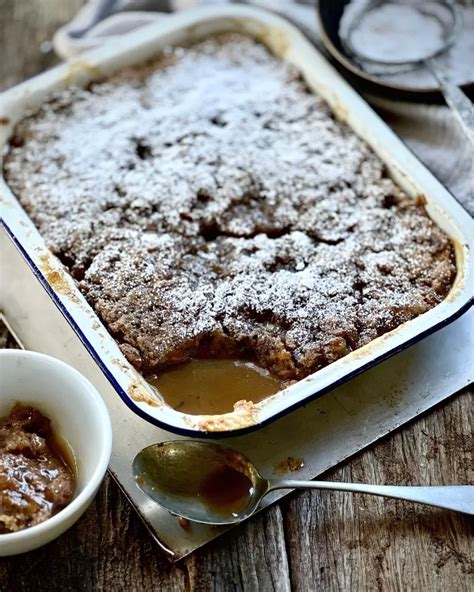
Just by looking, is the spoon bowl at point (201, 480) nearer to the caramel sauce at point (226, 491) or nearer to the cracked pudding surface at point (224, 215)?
the caramel sauce at point (226, 491)

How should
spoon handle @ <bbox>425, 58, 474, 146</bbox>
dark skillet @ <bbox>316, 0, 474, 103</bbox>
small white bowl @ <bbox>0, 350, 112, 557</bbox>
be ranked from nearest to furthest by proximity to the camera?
small white bowl @ <bbox>0, 350, 112, 557</bbox>
spoon handle @ <bbox>425, 58, 474, 146</bbox>
dark skillet @ <bbox>316, 0, 474, 103</bbox>

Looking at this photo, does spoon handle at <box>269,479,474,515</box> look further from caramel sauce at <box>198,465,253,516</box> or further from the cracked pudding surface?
the cracked pudding surface

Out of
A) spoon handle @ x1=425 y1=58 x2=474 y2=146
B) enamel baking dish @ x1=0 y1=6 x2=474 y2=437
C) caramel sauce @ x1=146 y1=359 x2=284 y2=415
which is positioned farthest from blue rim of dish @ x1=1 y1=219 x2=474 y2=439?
spoon handle @ x1=425 y1=58 x2=474 y2=146

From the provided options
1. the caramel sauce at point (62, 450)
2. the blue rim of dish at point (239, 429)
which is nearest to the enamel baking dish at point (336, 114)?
the blue rim of dish at point (239, 429)

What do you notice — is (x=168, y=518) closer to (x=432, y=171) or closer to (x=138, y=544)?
(x=138, y=544)

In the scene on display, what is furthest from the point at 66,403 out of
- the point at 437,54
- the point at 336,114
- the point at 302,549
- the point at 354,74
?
the point at 437,54

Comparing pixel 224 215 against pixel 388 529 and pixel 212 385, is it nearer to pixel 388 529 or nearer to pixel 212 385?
pixel 212 385
